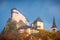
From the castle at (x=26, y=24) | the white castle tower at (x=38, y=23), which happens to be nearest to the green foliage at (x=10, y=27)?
the castle at (x=26, y=24)

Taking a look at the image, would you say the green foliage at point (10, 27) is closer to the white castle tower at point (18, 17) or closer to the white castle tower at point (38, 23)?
the white castle tower at point (18, 17)

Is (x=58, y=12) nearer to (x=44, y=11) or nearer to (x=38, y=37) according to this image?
(x=44, y=11)

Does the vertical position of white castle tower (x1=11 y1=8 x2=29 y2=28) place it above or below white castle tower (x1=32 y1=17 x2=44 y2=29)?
above

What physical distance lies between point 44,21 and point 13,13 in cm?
86

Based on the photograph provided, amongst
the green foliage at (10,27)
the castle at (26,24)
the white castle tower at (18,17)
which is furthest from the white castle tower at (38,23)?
the green foliage at (10,27)

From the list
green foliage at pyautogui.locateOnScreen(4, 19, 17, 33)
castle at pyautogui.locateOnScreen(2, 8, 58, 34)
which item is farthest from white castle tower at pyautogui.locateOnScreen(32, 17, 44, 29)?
green foliage at pyautogui.locateOnScreen(4, 19, 17, 33)

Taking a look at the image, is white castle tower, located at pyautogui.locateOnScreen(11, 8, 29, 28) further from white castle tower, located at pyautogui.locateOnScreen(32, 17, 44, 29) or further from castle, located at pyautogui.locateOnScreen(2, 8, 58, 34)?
white castle tower, located at pyautogui.locateOnScreen(32, 17, 44, 29)

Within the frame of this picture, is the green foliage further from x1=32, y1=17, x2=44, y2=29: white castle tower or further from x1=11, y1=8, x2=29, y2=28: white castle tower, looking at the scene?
x1=32, y1=17, x2=44, y2=29: white castle tower

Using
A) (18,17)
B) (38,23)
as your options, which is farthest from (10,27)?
(38,23)

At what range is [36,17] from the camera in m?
5.29

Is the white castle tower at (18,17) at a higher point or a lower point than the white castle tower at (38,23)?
higher

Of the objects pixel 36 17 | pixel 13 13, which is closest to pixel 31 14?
pixel 36 17

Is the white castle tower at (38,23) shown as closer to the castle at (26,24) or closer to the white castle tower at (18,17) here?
the castle at (26,24)

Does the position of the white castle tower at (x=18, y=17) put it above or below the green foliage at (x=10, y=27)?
above
